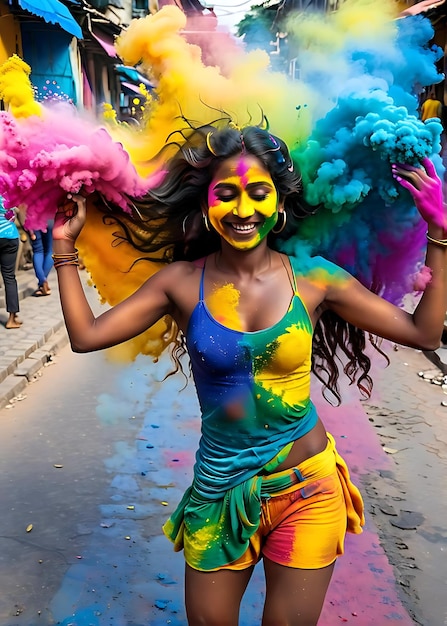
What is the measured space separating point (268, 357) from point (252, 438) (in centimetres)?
25

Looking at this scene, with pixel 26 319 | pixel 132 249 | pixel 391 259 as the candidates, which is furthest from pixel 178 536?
pixel 26 319

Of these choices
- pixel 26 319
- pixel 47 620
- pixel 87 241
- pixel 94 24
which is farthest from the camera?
pixel 94 24

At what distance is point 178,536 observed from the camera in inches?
90.4

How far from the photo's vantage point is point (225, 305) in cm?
213

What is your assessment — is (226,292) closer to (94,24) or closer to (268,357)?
(268,357)

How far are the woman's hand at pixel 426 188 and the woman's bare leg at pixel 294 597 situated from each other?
1085mm

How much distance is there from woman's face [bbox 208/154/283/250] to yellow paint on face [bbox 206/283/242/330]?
0.47 ft

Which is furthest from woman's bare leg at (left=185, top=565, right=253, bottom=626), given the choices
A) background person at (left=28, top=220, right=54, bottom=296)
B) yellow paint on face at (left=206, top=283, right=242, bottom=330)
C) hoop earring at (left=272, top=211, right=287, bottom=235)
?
background person at (left=28, top=220, right=54, bottom=296)

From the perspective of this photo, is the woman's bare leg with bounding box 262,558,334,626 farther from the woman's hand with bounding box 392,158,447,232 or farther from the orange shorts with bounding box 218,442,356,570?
the woman's hand with bounding box 392,158,447,232

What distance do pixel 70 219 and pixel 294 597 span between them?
1.29m

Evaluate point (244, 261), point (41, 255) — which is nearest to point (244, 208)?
point (244, 261)

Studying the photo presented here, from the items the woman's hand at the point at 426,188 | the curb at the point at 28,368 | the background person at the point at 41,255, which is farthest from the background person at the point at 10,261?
the woman's hand at the point at 426,188

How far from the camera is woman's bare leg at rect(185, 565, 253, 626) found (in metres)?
2.04

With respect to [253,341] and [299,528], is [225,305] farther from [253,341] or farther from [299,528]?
[299,528]
